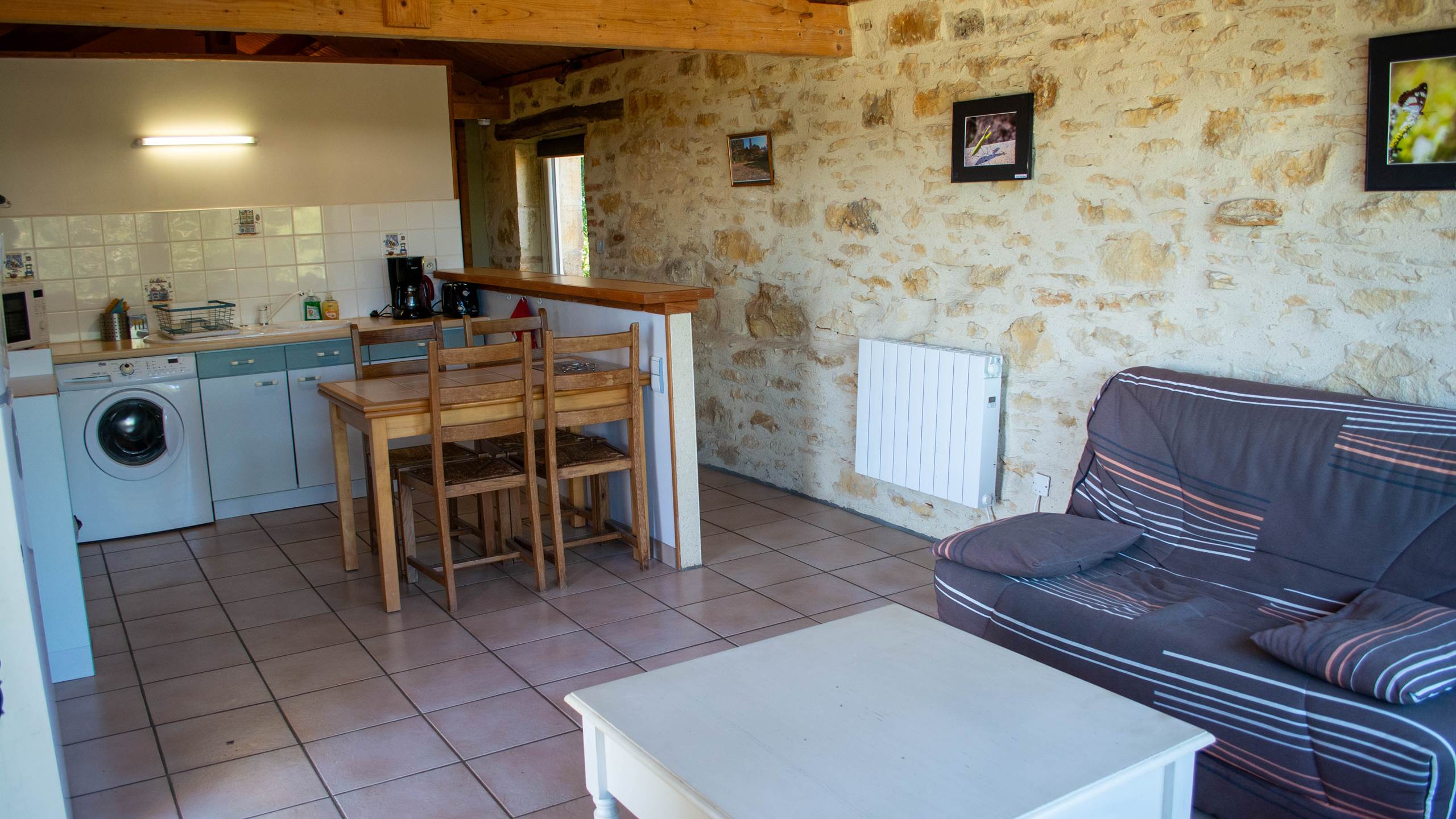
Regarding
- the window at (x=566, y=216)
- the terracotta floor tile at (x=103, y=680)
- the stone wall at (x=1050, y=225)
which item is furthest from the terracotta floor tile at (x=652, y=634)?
the window at (x=566, y=216)

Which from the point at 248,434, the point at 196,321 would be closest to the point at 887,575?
the point at 248,434

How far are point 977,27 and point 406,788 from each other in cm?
328

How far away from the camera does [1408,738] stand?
2037 millimetres

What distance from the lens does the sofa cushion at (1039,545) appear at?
9.67 ft

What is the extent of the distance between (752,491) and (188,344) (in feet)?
9.14

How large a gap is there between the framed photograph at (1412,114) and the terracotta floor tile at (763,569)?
7.73 feet

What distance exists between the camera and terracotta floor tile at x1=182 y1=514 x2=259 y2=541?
4.89 meters

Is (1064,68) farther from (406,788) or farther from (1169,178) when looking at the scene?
(406,788)

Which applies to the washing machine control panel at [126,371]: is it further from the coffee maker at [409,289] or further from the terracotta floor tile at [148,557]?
the coffee maker at [409,289]

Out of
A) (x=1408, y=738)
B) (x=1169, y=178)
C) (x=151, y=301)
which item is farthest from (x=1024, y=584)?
(x=151, y=301)

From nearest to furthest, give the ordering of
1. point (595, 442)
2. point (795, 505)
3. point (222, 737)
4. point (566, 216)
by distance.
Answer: point (222, 737)
point (595, 442)
point (795, 505)
point (566, 216)

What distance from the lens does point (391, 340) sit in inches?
176

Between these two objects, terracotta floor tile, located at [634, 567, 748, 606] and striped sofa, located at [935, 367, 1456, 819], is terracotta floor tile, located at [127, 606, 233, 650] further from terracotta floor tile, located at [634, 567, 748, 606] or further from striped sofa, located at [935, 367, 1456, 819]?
striped sofa, located at [935, 367, 1456, 819]

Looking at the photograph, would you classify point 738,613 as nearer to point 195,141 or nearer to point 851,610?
point 851,610
